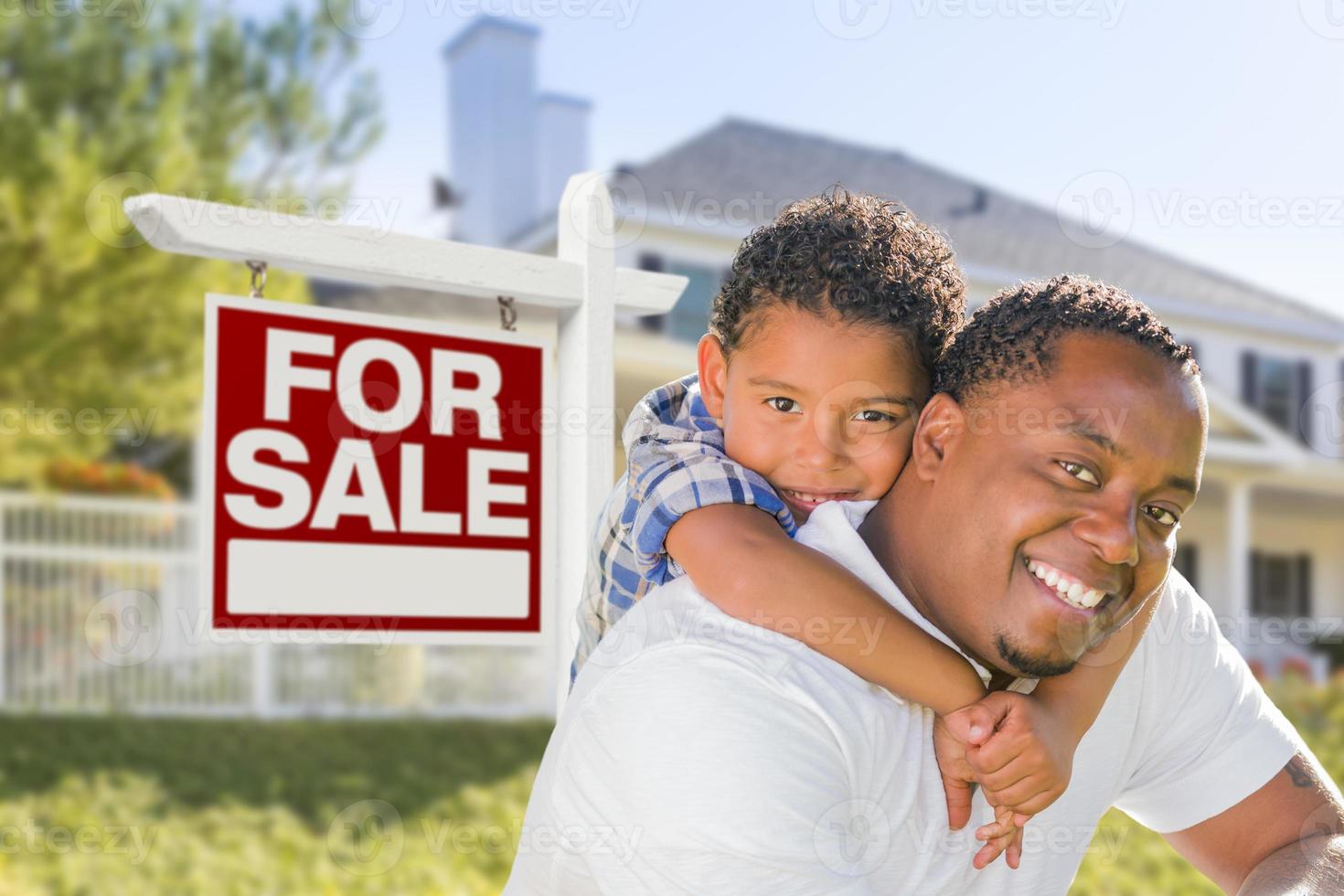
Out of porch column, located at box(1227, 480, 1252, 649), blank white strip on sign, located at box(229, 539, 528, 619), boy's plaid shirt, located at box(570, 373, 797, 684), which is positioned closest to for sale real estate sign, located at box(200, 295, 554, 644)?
blank white strip on sign, located at box(229, 539, 528, 619)

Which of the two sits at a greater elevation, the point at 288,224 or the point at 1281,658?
the point at 288,224

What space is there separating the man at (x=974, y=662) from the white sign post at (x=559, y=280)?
0.95 m

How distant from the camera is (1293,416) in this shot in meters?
20.7

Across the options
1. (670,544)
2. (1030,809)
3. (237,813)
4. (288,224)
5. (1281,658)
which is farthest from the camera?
(1281,658)

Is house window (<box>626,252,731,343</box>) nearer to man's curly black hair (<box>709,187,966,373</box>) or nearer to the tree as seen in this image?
the tree

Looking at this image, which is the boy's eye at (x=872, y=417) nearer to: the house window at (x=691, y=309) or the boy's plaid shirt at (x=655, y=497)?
the boy's plaid shirt at (x=655, y=497)

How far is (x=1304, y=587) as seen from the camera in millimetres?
21531

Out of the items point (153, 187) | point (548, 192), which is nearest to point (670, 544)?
point (153, 187)

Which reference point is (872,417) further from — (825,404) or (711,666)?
(711,666)

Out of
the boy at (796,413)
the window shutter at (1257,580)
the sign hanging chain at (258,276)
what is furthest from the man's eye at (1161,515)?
the window shutter at (1257,580)

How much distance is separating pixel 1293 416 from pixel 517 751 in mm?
14768

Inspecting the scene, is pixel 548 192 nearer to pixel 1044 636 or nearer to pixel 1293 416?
pixel 1293 416

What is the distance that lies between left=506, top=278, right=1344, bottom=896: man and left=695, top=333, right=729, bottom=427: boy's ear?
19.7 inches

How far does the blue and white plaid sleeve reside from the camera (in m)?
2.37
